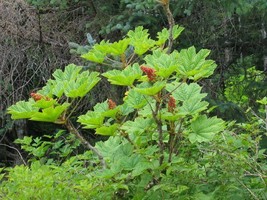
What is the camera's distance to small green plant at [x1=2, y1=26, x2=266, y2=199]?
1848mm

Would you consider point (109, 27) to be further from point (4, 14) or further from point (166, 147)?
point (166, 147)

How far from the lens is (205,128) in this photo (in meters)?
1.84

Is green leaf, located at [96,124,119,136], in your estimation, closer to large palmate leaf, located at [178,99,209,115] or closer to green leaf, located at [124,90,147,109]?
green leaf, located at [124,90,147,109]

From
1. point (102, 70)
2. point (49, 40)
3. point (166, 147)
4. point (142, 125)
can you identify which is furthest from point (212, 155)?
point (49, 40)

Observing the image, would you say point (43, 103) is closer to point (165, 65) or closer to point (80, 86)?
point (80, 86)

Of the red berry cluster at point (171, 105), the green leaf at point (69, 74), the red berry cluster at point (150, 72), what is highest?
the red berry cluster at point (150, 72)

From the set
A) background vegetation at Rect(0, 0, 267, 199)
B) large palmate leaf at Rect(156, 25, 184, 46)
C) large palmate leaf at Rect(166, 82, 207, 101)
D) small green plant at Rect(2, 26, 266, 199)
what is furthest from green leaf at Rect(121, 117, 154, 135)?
background vegetation at Rect(0, 0, 267, 199)

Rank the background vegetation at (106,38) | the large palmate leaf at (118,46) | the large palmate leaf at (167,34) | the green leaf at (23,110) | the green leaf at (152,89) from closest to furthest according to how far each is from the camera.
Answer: the green leaf at (152,89)
the green leaf at (23,110)
the large palmate leaf at (118,46)
the large palmate leaf at (167,34)
the background vegetation at (106,38)

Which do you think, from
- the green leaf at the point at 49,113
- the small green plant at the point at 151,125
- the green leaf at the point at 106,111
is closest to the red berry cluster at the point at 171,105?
Answer: the small green plant at the point at 151,125

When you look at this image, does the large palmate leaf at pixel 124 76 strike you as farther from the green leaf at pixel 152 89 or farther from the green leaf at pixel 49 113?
the green leaf at pixel 49 113

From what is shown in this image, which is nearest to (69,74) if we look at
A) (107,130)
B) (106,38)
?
(107,130)

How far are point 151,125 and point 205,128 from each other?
22cm

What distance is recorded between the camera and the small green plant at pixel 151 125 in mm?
1848

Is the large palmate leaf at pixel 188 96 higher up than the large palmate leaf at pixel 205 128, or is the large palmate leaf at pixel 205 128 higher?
the large palmate leaf at pixel 188 96
